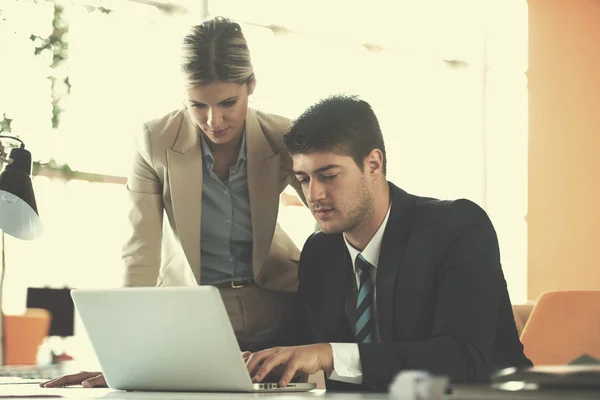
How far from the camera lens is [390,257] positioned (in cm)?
218

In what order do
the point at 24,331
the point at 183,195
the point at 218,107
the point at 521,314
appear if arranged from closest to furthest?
1. the point at 218,107
2. the point at 183,195
3. the point at 521,314
4. the point at 24,331

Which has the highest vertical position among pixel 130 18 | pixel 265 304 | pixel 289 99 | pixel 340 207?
pixel 130 18

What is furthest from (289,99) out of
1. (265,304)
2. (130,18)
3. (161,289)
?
(161,289)

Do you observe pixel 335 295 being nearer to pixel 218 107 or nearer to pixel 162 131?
pixel 218 107

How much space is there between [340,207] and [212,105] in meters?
0.43

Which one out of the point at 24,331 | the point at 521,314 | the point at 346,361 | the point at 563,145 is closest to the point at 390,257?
the point at 346,361

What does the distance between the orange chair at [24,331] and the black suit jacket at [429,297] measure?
3762 millimetres

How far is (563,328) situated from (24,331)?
13.2 ft

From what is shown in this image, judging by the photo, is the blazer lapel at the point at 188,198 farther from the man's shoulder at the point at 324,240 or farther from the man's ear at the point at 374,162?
the man's ear at the point at 374,162

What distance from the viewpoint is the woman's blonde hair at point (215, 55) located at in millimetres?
2363

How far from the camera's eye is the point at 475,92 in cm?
834

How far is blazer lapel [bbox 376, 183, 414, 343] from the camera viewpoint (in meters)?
2.14

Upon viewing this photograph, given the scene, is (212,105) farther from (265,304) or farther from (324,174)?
(265,304)

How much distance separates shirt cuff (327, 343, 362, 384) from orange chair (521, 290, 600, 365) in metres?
0.91
